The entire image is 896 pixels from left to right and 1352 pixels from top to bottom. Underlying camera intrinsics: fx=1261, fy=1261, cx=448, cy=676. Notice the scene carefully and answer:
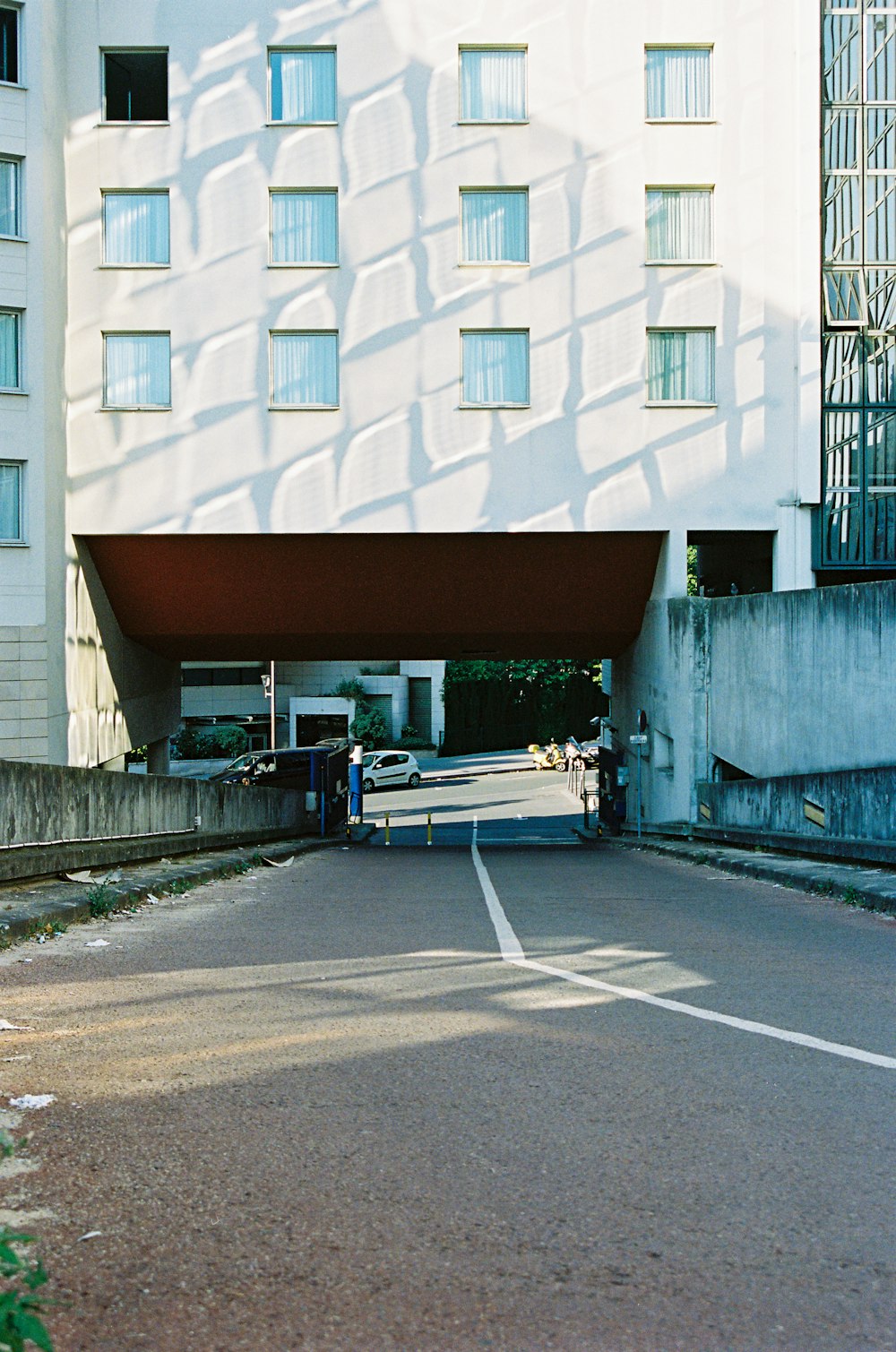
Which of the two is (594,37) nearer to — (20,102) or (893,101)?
(893,101)

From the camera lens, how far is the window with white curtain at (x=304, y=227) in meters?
25.8

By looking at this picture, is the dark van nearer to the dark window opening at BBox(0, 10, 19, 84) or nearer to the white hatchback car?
the white hatchback car

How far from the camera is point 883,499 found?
26.4 meters

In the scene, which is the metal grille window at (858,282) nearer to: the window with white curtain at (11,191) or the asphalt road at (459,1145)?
the window with white curtain at (11,191)

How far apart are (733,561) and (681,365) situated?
8174 mm

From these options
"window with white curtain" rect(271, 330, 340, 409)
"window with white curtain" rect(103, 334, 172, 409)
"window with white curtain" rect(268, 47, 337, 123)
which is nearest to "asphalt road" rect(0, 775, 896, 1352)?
"window with white curtain" rect(271, 330, 340, 409)

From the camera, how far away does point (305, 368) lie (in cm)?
2572

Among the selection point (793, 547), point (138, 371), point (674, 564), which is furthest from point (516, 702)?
point (138, 371)

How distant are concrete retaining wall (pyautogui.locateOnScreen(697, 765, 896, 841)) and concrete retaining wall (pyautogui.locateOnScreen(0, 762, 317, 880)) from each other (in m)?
8.68

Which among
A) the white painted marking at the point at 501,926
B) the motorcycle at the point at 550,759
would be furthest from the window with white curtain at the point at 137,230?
the motorcycle at the point at 550,759

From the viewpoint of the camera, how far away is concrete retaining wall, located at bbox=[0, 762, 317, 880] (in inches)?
434

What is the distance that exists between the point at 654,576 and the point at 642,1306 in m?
24.8

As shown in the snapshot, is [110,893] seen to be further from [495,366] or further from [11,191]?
[11,191]

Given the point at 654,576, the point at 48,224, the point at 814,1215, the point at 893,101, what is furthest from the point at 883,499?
A: the point at 814,1215
